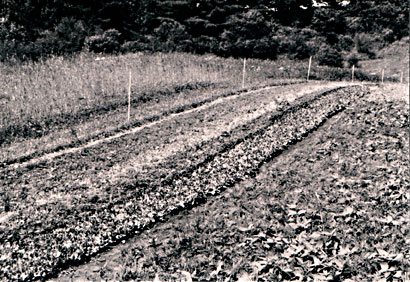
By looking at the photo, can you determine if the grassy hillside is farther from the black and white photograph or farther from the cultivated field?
the cultivated field

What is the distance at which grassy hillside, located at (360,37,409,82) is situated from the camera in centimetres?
3778

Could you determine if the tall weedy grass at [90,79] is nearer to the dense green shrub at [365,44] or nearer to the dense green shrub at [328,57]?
the dense green shrub at [328,57]

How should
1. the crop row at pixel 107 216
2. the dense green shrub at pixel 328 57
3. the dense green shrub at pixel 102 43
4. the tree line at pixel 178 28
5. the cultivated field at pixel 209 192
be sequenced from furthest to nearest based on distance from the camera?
the dense green shrub at pixel 328 57, the tree line at pixel 178 28, the dense green shrub at pixel 102 43, the crop row at pixel 107 216, the cultivated field at pixel 209 192

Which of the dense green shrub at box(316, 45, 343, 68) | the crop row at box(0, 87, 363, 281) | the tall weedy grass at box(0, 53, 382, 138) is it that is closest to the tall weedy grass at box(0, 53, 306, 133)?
the tall weedy grass at box(0, 53, 382, 138)

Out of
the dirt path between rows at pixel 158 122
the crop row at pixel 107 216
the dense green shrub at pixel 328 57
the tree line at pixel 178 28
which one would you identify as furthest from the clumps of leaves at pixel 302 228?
the dense green shrub at pixel 328 57

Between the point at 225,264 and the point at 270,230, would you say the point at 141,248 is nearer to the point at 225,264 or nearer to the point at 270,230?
the point at 225,264

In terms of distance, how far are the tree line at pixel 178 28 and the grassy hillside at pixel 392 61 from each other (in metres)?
5.29

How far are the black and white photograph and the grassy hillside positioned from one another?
2142 centimetres

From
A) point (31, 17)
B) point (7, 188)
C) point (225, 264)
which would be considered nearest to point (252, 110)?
point (7, 188)

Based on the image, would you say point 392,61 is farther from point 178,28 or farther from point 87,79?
point 87,79

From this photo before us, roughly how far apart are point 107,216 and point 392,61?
40.8m

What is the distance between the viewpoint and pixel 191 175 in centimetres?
817

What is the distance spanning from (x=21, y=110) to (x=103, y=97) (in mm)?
3203

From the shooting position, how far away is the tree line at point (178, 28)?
24.1 metres
